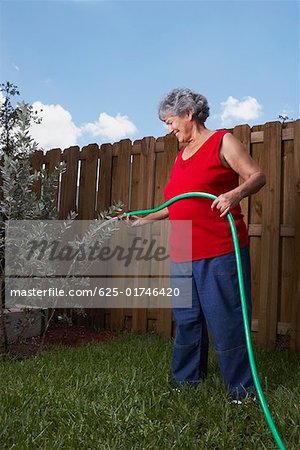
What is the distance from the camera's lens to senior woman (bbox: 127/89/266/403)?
2.58 meters

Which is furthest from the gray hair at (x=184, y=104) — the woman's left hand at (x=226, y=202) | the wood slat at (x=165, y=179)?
the wood slat at (x=165, y=179)

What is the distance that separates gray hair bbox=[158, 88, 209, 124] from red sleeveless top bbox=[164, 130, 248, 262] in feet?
0.59

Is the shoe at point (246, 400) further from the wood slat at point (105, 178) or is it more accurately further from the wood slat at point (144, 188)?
the wood slat at point (105, 178)

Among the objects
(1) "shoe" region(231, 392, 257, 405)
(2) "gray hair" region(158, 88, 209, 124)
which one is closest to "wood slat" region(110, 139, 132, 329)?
(2) "gray hair" region(158, 88, 209, 124)

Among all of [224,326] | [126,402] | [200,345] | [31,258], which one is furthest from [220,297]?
[31,258]

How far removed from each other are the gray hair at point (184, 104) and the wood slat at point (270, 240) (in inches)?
53.3

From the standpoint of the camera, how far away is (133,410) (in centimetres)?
238

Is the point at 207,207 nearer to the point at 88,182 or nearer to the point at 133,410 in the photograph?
the point at 133,410

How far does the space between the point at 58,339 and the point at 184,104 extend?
8.55ft

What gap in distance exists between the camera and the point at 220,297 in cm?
258

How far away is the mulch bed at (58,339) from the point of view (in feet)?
13.3

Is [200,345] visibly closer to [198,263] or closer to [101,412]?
[198,263]

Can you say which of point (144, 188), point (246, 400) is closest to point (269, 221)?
point (144, 188)
